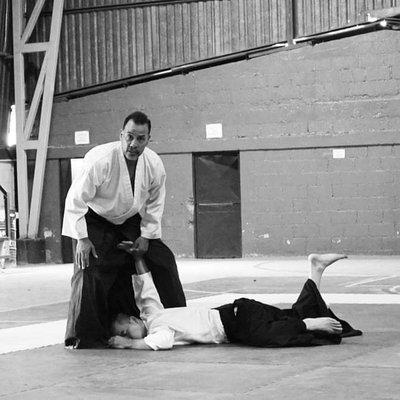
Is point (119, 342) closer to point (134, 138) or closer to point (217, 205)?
point (134, 138)

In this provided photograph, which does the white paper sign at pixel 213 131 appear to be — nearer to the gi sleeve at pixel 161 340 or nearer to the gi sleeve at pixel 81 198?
the gi sleeve at pixel 81 198

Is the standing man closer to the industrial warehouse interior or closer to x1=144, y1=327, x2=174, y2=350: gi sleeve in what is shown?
x1=144, y1=327, x2=174, y2=350: gi sleeve

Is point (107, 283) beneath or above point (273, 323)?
above

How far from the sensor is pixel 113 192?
830 cm

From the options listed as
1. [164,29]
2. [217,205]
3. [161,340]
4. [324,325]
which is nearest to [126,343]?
[161,340]

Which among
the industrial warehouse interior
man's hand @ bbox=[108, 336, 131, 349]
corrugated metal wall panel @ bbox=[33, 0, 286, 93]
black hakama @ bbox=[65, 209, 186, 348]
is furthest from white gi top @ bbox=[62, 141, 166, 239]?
corrugated metal wall panel @ bbox=[33, 0, 286, 93]

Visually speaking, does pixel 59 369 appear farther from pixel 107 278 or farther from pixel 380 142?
pixel 380 142

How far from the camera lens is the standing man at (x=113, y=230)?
808 cm

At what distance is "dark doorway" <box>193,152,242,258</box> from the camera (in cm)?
2033

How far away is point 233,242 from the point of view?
20.4m

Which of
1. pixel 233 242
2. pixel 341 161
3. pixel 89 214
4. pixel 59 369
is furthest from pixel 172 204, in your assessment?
pixel 59 369

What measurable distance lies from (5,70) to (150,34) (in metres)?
3.16

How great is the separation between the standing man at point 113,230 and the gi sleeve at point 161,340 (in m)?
0.49

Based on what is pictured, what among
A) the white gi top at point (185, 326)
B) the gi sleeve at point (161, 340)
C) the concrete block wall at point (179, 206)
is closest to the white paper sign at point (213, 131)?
the concrete block wall at point (179, 206)
